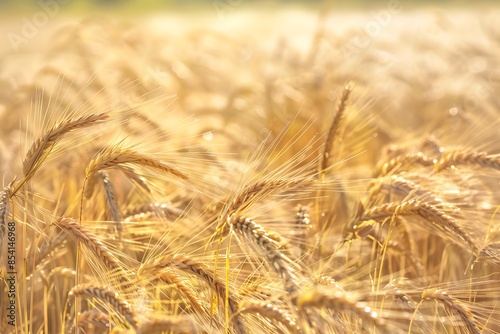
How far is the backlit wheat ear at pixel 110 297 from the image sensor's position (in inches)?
63.4

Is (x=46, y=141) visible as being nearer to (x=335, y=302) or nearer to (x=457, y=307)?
(x=335, y=302)

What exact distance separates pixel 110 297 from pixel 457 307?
2.84 ft

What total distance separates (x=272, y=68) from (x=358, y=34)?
3.15ft

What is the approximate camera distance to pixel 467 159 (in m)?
2.09

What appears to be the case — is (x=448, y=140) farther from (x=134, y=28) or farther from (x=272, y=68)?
(x=134, y=28)

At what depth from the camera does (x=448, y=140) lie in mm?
3283

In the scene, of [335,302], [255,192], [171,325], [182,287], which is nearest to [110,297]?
[182,287]

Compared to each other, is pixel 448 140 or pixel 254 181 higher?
pixel 448 140

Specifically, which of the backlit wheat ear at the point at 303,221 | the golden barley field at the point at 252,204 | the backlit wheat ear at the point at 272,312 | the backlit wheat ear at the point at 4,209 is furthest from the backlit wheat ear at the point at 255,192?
the backlit wheat ear at the point at 4,209

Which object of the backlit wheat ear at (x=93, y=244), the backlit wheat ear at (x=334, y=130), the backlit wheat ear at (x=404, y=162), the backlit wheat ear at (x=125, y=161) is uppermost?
the backlit wheat ear at (x=334, y=130)

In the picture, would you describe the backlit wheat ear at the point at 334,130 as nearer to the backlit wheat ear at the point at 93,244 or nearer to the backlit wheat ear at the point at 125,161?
the backlit wheat ear at the point at 125,161

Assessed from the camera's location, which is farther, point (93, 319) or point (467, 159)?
point (467, 159)

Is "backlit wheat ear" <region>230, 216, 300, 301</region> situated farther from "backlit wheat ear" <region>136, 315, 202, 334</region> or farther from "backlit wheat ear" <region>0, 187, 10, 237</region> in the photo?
"backlit wheat ear" <region>0, 187, 10, 237</region>

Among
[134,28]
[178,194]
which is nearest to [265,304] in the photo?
[178,194]
